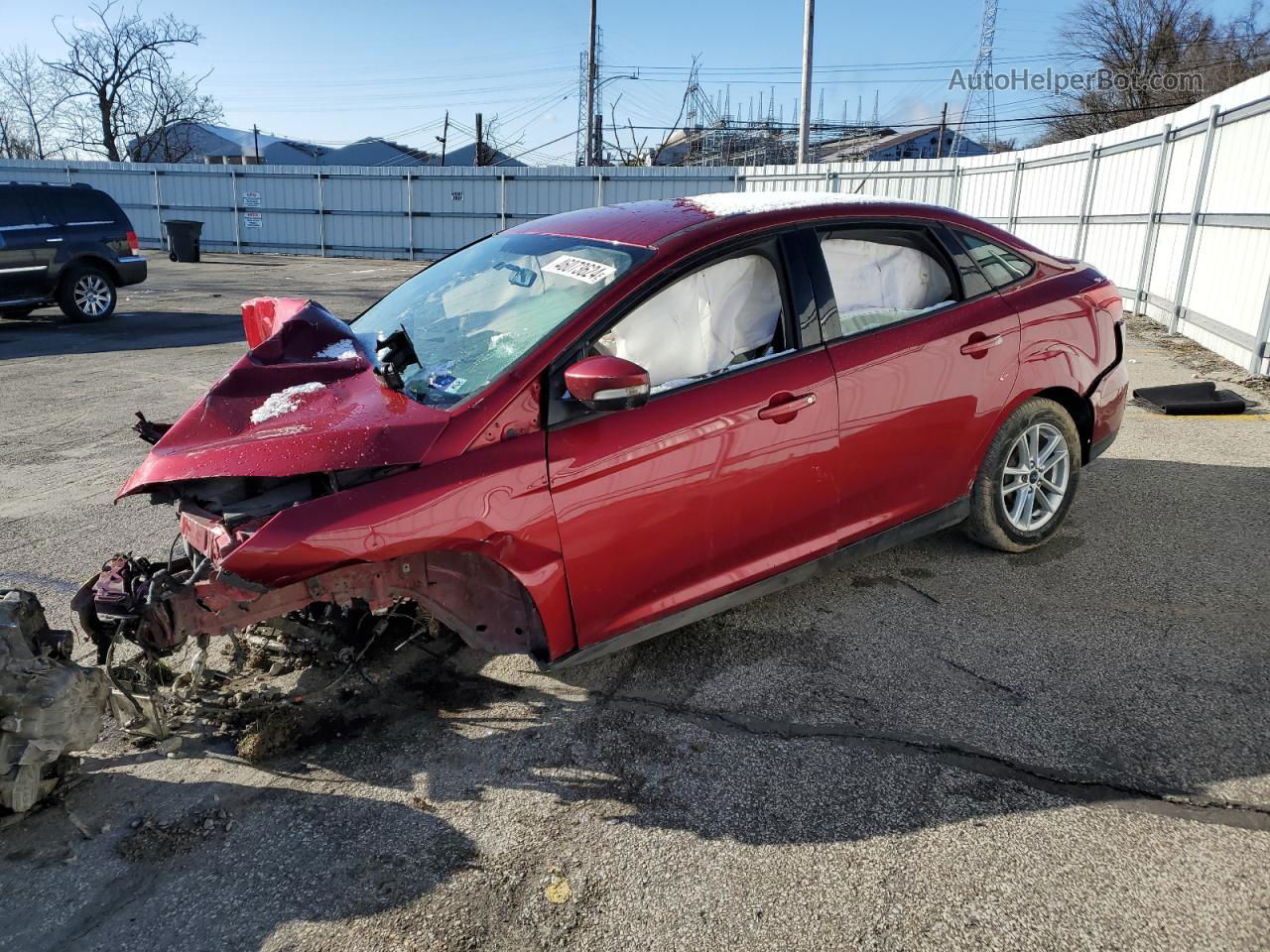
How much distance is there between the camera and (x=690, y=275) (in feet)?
11.0

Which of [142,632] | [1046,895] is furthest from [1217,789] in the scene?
[142,632]

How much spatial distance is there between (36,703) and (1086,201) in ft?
48.3

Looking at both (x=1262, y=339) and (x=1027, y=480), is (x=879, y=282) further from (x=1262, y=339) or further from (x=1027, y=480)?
(x=1262, y=339)

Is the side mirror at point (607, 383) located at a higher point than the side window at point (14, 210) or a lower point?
lower

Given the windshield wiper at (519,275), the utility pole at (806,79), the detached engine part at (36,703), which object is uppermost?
the utility pole at (806,79)

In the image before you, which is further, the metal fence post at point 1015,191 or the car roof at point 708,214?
the metal fence post at point 1015,191

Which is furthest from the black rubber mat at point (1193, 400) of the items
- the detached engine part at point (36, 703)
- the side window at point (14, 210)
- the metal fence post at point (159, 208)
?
the metal fence post at point (159, 208)

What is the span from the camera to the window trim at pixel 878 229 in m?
3.58

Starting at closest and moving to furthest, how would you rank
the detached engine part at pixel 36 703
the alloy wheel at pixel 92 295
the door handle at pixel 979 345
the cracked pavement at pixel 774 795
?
the cracked pavement at pixel 774 795, the detached engine part at pixel 36 703, the door handle at pixel 979 345, the alloy wheel at pixel 92 295

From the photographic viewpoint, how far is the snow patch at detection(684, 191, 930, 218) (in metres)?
3.60

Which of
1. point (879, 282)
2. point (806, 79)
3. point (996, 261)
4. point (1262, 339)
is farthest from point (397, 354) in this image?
point (806, 79)

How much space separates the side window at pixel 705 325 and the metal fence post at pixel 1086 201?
1217 centimetres

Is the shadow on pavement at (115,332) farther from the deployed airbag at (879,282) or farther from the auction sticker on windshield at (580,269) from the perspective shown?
the deployed airbag at (879,282)

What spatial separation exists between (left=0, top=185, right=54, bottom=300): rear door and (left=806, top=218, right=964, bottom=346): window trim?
39.8 feet
